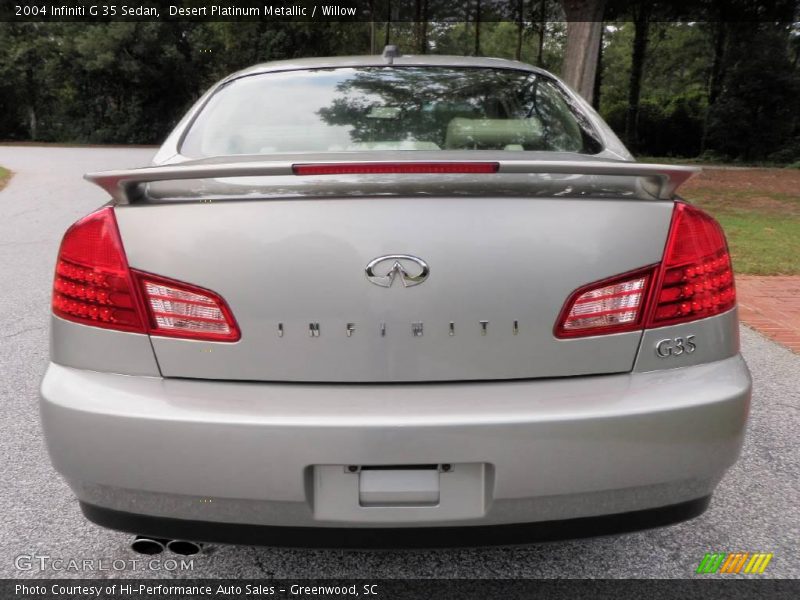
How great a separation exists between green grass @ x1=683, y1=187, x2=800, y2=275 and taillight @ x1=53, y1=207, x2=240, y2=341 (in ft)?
19.9

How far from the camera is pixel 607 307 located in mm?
1657

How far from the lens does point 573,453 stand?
5.21ft

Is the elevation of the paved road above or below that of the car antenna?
below

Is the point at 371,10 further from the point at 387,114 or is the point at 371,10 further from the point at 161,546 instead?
the point at 161,546

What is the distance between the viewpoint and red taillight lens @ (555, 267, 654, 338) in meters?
1.63

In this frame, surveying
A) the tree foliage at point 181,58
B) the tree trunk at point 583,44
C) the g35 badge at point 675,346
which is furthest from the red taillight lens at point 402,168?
the tree foliage at point 181,58

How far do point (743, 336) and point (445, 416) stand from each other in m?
3.74

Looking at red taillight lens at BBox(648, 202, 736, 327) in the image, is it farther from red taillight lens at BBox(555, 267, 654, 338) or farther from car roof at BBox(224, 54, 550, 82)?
car roof at BBox(224, 54, 550, 82)

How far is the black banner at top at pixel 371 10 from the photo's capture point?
27.8 meters

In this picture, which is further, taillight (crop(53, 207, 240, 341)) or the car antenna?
the car antenna

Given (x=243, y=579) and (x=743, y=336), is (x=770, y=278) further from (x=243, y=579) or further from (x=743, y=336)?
(x=243, y=579)

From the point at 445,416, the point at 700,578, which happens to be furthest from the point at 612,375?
the point at 700,578

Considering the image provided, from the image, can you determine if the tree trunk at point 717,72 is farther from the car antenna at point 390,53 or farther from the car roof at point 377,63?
the car antenna at point 390,53

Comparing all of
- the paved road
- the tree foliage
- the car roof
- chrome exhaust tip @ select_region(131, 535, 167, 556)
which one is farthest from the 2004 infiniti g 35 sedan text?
the tree foliage
